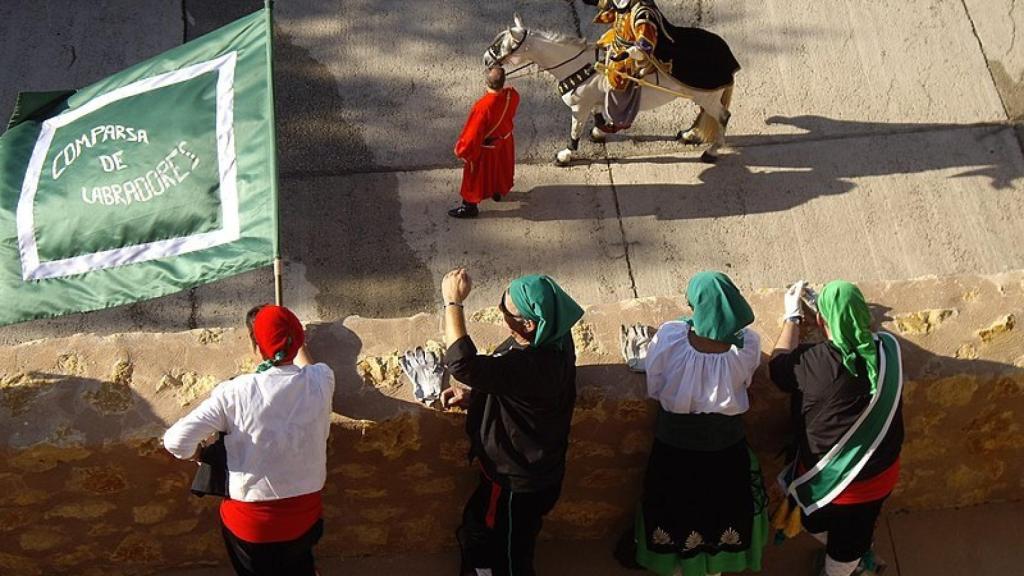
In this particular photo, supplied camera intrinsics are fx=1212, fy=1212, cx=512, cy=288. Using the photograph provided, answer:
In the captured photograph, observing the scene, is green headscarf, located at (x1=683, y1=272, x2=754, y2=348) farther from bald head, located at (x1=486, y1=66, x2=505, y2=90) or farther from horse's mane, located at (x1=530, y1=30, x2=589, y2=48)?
horse's mane, located at (x1=530, y1=30, x2=589, y2=48)

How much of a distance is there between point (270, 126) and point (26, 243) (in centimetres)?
109

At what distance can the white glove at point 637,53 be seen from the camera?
7.13 m

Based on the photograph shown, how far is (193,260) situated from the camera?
474 centimetres

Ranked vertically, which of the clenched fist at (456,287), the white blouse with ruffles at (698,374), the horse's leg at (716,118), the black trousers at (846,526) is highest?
the clenched fist at (456,287)

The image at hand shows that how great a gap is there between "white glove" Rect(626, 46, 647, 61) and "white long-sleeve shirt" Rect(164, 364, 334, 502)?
140 inches

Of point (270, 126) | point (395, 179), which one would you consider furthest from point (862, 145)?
point (270, 126)

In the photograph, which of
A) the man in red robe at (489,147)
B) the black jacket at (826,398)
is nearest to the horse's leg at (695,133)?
the man in red robe at (489,147)

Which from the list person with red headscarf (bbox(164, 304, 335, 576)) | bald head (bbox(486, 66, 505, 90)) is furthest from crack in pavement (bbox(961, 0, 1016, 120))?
person with red headscarf (bbox(164, 304, 335, 576))

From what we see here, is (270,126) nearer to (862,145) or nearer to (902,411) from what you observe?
(902,411)

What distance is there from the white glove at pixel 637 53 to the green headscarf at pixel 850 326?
3048 mm

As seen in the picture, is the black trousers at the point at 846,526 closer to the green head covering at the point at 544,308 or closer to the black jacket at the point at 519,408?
the black jacket at the point at 519,408

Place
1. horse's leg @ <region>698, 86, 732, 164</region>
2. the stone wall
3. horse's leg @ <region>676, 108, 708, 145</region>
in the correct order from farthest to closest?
1. horse's leg @ <region>676, 108, 708, 145</region>
2. horse's leg @ <region>698, 86, 732, 164</region>
3. the stone wall

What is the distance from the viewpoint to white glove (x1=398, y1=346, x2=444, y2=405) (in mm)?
4688

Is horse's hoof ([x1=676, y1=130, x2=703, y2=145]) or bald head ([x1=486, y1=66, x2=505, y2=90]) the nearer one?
bald head ([x1=486, y1=66, x2=505, y2=90])
